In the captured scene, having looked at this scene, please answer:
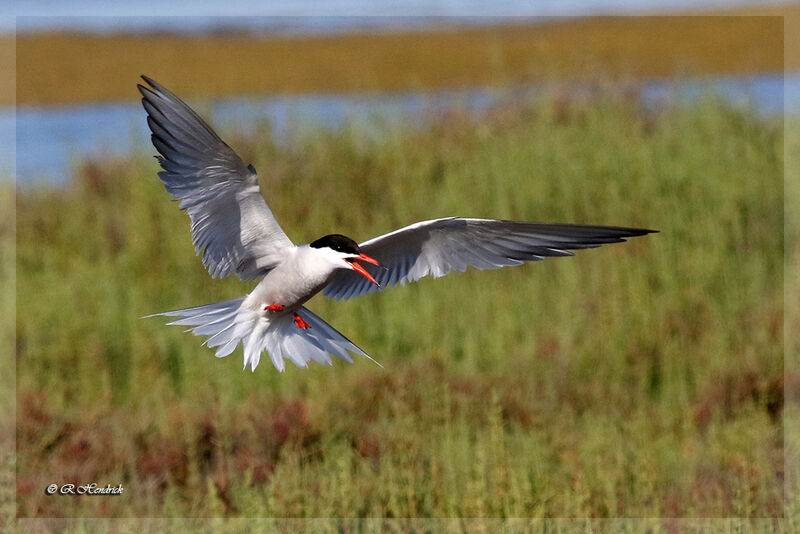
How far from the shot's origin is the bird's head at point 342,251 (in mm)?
2770

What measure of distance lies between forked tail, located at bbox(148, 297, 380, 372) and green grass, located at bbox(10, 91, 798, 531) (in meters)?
0.79

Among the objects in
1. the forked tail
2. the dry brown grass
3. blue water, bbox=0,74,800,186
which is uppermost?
the dry brown grass

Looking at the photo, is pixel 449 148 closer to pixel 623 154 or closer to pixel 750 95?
pixel 623 154

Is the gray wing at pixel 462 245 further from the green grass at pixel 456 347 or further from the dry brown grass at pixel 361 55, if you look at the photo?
the dry brown grass at pixel 361 55

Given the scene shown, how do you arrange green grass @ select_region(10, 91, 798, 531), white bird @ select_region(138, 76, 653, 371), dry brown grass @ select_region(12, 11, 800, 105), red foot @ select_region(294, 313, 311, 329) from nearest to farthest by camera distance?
white bird @ select_region(138, 76, 653, 371), red foot @ select_region(294, 313, 311, 329), green grass @ select_region(10, 91, 798, 531), dry brown grass @ select_region(12, 11, 800, 105)

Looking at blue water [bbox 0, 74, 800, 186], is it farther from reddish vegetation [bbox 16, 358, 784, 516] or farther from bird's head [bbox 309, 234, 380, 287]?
bird's head [bbox 309, 234, 380, 287]

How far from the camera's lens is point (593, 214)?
7.99 metres

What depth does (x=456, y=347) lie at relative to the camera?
21.6 feet

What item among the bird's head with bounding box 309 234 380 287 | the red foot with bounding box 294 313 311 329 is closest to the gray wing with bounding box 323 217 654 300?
the bird's head with bounding box 309 234 380 287

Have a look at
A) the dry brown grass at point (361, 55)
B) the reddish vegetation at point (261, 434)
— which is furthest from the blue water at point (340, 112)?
the dry brown grass at point (361, 55)

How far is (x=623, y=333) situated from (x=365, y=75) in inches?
633

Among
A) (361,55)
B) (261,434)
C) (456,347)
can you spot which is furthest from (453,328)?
(361,55)

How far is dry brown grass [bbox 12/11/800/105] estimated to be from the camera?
19.5 m

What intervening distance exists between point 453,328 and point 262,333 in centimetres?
365
